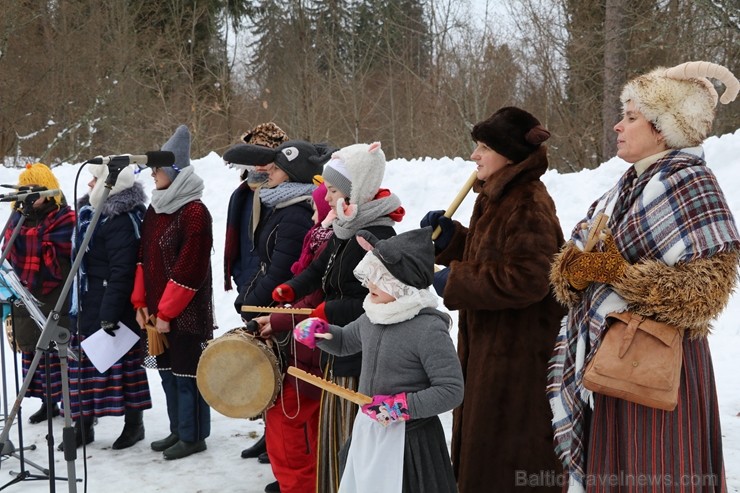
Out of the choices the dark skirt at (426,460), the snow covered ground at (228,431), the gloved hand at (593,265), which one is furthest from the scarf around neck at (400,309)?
the snow covered ground at (228,431)

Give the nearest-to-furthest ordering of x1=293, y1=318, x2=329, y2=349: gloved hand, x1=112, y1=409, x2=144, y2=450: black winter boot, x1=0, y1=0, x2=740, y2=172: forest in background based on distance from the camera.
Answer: x1=293, y1=318, x2=329, y2=349: gloved hand → x1=112, y1=409, x2=144, y2=450: black winter boot → x1=0, y1=0, x2=740, y2=172: forest in background

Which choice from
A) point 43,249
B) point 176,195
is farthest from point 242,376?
point 43,249

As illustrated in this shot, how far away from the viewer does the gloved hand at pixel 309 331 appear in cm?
301

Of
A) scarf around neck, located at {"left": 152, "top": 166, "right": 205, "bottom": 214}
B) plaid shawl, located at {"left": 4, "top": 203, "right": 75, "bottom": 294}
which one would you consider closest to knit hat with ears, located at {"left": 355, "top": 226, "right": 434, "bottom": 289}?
scarf around neck, located at {"left": 152, "top": 166, "right": 205, "bottom": 214}

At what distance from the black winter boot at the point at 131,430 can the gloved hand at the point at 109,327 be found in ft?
2.00

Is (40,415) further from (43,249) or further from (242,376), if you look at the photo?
(242,376)

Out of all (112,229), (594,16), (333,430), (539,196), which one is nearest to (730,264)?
(539,196)

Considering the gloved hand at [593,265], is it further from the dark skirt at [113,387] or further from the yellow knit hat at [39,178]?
the yellow knit hat at [39,178]

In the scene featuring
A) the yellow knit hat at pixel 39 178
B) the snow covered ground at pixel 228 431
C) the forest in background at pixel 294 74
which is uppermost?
the forest in background at pixel 294 74

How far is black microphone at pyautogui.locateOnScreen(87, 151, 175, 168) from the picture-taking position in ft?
10.7

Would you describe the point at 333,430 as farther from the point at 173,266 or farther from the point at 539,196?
the point at 173,266

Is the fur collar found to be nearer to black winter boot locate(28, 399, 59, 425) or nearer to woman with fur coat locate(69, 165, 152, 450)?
woman with fur coat locate(69, 165, 152, 450)

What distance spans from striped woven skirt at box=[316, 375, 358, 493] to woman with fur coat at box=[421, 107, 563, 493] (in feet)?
1.86

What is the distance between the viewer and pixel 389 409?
2646mm
